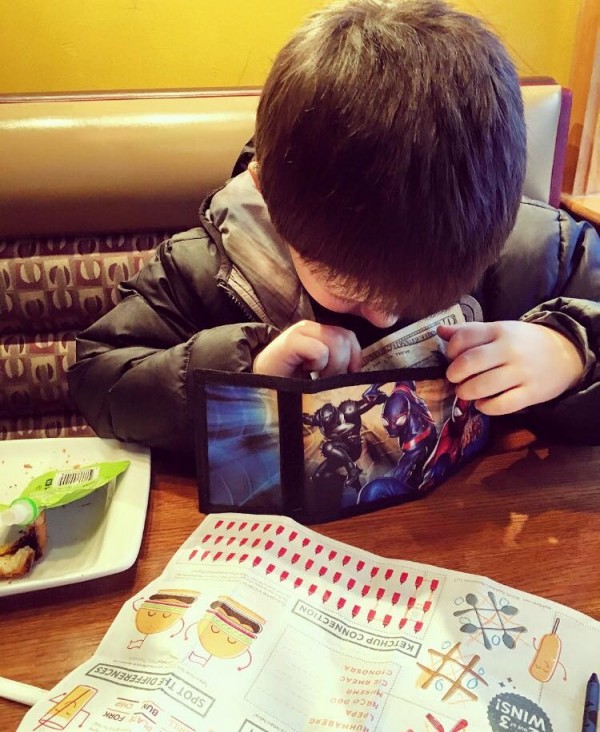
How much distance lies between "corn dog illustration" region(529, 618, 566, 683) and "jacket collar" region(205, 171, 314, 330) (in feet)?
1.42

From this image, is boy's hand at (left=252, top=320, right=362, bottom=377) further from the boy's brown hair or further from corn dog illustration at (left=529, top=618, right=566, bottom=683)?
corn dog illustration at (left=529, top=618, right=566, bottom=683)

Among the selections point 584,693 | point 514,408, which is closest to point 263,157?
point 514,408

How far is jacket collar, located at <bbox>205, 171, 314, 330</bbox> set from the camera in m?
0.79

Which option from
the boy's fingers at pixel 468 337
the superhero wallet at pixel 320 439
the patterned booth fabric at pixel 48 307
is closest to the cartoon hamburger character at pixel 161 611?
the superhero wallet at pixel 320 439

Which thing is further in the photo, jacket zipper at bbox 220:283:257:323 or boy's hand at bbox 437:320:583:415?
jacket zipper at bbox 220:283:257:323

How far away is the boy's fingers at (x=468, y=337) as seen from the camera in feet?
2.17

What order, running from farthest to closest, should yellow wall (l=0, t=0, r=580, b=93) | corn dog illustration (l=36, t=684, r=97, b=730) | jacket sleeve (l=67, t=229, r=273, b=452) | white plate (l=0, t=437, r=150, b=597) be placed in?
yellow wall (l=0, t=0, r=580, b=93)
jacket sleeve (l=67, t=229, r=273, b=452)
white plate (l=0, t=437, r=150, b=597)
corn dog illustration (l=36, t=684, r=97, b=730)

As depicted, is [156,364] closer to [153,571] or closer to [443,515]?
[153,571]

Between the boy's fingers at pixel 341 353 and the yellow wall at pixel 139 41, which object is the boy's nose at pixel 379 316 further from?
the yellow wall at pixel 139 41

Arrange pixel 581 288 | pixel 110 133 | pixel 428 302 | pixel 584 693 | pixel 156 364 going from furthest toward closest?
pixel 110 133 → pixel 581 288 → pixel 156 364 → pixel 428 302 → pixel 584 693

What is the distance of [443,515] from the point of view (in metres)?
0.65

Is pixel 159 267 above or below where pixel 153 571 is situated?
above

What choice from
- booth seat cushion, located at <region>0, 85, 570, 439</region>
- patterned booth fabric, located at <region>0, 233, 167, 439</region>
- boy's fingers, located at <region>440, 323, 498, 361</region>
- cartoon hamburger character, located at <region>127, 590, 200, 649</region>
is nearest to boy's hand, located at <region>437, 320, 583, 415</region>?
boy's fingers, located at <region>440, 323, 498, 361</region>

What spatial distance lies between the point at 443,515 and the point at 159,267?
1.57ft
